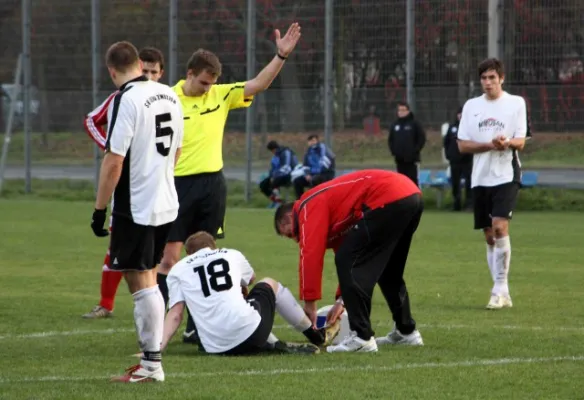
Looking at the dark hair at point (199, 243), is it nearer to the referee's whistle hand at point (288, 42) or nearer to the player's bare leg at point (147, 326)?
the player's bare leg at point (147, 326)

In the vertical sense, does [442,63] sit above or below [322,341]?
above

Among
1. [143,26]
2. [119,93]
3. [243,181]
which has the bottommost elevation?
[243,181]

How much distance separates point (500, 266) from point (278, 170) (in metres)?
14.8

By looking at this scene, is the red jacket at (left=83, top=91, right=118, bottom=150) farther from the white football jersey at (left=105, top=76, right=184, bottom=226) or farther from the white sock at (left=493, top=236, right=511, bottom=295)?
the white sock at (left=493, top=236, right=511, bottom=295)

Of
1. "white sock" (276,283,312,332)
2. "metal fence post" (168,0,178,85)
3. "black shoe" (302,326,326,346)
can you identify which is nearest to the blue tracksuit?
"metal fence post" (168,0,178,85)

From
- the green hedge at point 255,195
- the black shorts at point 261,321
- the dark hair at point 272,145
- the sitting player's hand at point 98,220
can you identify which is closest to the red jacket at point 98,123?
the sitting player's hand at point 98,220

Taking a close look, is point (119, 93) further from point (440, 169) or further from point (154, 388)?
point (440, 169)

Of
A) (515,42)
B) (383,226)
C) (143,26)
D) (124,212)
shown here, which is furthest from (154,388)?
(143,26)

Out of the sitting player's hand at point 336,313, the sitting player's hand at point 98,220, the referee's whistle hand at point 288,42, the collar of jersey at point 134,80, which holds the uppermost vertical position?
the referee's whistle hand at point 288,42

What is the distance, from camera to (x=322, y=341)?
348 inches

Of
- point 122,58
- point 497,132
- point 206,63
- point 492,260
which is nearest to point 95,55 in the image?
point 497,132

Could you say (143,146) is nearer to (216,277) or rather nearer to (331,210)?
(216,277)

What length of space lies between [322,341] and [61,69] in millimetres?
22989

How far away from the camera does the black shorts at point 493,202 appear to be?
11539mm
